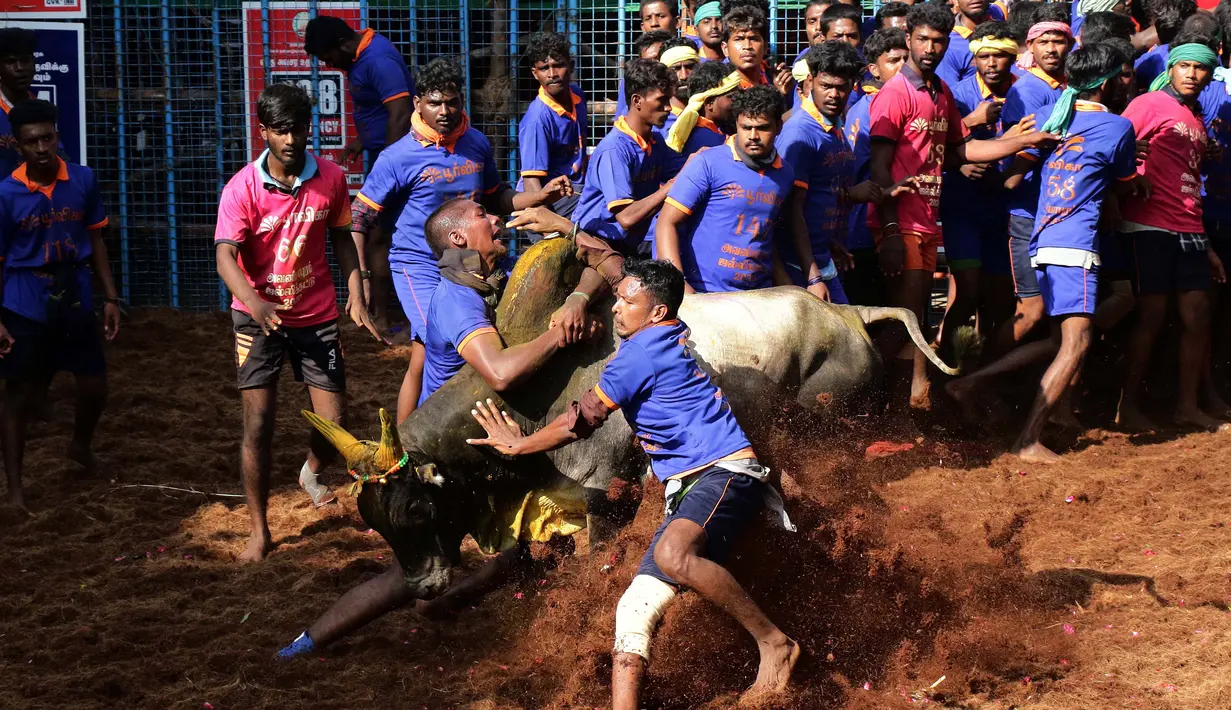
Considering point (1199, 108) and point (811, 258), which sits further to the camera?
point (1199, 108)

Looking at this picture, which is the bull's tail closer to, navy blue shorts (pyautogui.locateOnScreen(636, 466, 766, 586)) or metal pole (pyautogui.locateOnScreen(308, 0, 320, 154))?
navy blue shorts (pyautogui.locateOnScreen(636, 466, 766, 586))

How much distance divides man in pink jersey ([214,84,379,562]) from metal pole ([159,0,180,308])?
183 inches

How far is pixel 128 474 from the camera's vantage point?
292 inches

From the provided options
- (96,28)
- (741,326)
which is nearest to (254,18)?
(96,28)

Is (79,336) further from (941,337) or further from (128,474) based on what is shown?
(941,337)

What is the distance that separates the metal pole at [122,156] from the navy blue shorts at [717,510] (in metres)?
7.55

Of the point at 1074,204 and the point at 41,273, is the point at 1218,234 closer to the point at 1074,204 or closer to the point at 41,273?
the point at 1074,204

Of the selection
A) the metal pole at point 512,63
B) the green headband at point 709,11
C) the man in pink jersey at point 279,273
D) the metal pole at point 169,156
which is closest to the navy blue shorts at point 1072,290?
the green headband at point 709,11

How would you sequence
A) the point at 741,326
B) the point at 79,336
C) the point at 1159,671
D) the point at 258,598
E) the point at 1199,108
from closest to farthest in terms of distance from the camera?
the point at 1159,671 < the point at 741,326 < the point at 258,598 < the point at 79,336 < the point at 1199,108

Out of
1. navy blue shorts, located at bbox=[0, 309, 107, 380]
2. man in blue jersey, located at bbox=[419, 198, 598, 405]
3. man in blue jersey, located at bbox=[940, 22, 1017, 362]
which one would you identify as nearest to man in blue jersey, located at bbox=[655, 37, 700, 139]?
man in blue jersey, located at bbox=[940, 22, 1017, 362]

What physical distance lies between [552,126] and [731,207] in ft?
6.21

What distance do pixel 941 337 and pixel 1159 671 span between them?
3823 mm

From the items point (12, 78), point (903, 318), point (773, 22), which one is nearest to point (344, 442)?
point (903, 318)

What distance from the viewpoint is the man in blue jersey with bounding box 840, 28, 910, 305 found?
754 centimetres
